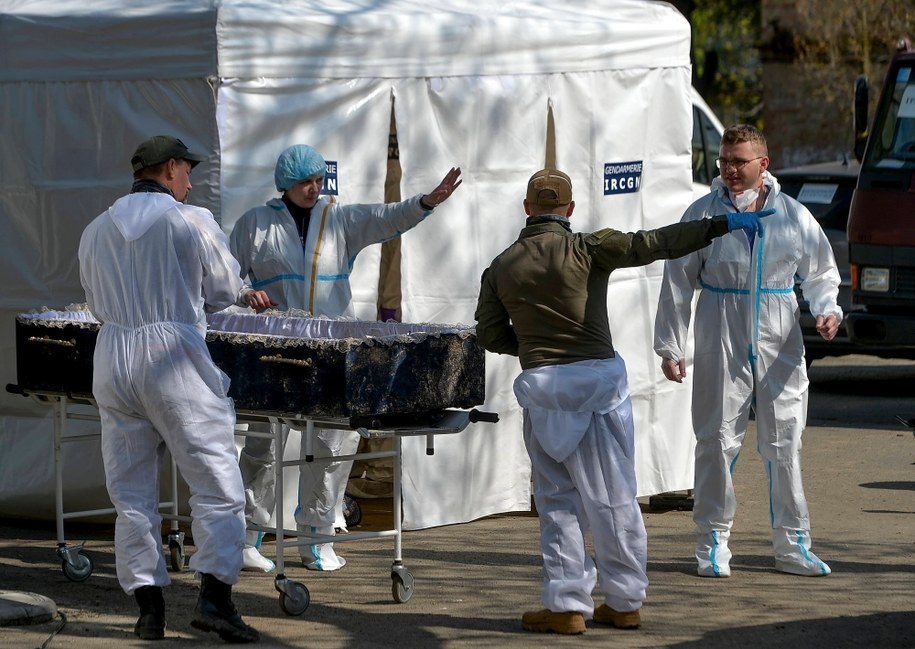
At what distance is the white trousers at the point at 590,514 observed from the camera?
22.5 ft

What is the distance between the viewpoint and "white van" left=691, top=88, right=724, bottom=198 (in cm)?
1566

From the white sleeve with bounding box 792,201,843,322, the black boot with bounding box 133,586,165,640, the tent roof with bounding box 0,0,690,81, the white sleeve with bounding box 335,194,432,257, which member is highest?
the tent roof with bounding box 0,0,690,81

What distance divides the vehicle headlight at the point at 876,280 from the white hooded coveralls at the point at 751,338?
5032 millimetres

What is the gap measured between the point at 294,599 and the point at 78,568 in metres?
1.32

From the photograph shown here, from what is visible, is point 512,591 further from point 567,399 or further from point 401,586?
point 567,399

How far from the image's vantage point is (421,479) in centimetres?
927

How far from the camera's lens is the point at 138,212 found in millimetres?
6680

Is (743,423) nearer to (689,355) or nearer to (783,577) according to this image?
(783,577)

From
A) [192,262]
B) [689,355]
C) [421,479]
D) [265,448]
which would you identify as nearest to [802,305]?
[689,355]

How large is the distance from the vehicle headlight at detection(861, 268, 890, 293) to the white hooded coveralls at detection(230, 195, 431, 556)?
562 centimetres

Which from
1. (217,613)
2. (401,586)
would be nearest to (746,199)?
(401,586)

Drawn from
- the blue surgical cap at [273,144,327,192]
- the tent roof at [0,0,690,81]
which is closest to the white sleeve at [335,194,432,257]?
the blue surgical cap at [273,144,327,192]

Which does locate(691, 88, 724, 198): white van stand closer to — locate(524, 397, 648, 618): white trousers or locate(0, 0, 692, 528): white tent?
locate(0, 0, 692, 528): white tent

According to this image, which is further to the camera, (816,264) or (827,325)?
(816,264)
